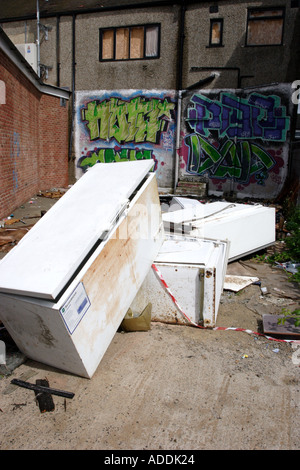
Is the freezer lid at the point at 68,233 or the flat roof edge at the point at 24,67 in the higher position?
the flat roof edge at the point at 24,67

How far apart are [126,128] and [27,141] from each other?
4881 mm

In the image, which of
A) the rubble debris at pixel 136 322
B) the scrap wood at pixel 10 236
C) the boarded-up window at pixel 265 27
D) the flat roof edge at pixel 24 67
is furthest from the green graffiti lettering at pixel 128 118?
the rubble debris at pixel 136 322

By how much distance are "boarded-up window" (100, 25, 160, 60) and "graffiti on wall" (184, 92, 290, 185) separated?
2497mm

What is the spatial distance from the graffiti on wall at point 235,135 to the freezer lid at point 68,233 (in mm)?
9790

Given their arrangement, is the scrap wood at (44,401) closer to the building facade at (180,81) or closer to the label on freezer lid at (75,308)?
the label on freezer lid at (75,308)

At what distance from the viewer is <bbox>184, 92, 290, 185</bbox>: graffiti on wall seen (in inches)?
475

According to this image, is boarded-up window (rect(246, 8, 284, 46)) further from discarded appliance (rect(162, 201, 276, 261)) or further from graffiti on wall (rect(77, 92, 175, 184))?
discarded appliance (rect(162, 201, 276, 261))

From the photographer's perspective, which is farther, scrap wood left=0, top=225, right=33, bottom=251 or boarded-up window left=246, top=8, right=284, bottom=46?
boarded-up window left=246, top=8, right=284, bottom=46

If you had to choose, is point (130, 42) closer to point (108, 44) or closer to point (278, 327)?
point (108, 44)

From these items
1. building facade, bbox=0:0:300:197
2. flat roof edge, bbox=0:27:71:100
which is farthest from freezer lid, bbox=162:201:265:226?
building facade, bbox=0:0:300:197

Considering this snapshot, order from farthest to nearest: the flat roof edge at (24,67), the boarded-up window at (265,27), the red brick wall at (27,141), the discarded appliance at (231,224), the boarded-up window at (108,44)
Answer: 1. the boarded-up window at (108,44)
2. the boarded-up window at (265,27)
3. the red brick wall at (27,141)
4. the flat roof edge at (24,67)
5. the discarded appliance at (231,224)

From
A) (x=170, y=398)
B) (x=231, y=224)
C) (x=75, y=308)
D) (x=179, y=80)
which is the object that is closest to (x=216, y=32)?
(x=179, y=80)

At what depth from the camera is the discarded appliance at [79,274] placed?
2387mm

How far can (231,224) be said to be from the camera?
5.29m
